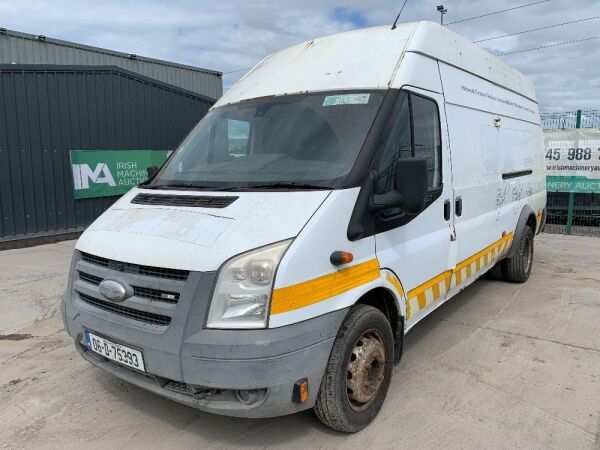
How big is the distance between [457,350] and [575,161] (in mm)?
7985

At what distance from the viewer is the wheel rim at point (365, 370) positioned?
2.93m

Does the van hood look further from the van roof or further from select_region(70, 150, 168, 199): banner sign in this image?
select_region(70, 150, 168, 199): banner sign

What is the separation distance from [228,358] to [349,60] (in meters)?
2.36

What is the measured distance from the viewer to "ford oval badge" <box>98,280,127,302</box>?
8.93 feet

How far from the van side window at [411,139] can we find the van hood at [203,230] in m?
0.57

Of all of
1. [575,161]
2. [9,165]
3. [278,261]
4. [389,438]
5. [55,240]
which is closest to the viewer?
[278,261]

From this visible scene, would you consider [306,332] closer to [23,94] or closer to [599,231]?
[23,94]

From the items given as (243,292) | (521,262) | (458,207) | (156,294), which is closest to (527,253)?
(521,262)

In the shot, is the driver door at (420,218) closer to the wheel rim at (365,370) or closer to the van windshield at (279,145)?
the van windshield at (279,145)

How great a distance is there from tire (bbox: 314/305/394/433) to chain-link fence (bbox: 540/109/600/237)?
9.06 m

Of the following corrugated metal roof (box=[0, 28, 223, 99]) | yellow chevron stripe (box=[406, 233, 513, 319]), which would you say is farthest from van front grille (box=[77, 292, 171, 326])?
corrugated metal roof (box=[0, 28, 223, 99])

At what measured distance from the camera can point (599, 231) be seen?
35.4 feet

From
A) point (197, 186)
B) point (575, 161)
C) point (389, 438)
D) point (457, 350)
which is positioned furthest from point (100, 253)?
point (575, 161)

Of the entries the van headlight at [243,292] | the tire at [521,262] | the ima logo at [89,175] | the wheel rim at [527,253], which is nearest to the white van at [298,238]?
the van headlight at [243,292]
